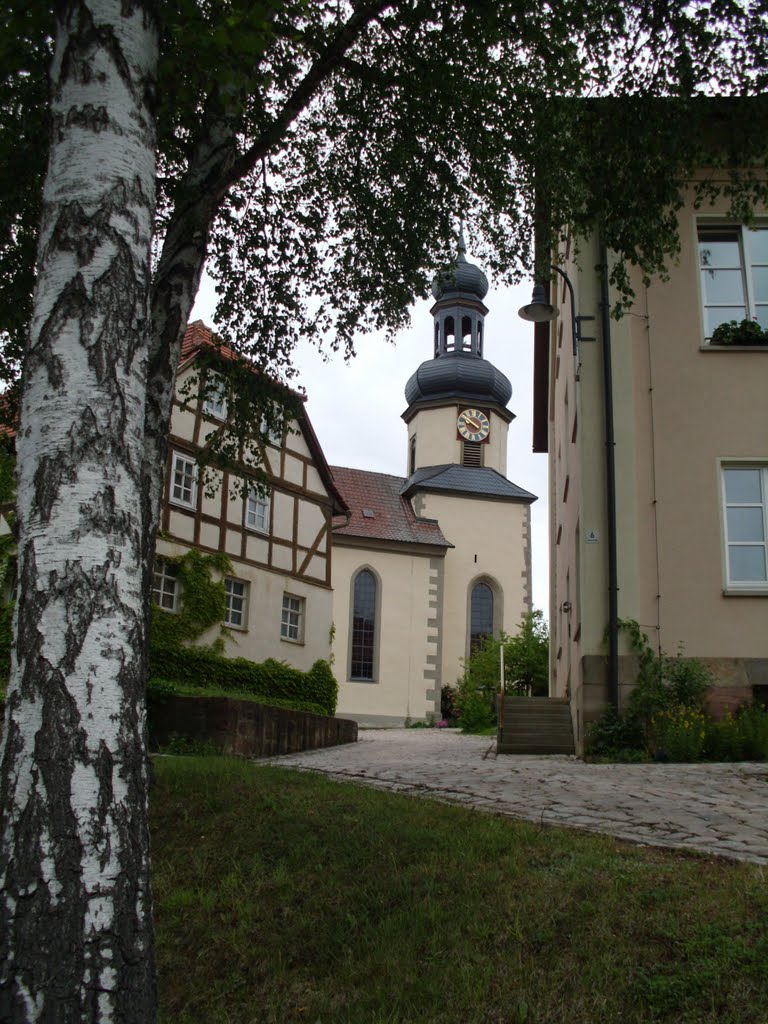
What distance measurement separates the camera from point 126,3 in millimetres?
4270

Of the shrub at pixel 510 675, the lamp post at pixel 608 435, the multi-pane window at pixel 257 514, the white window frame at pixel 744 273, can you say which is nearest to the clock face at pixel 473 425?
the shrub at pixel 510 675

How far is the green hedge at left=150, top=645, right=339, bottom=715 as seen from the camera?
2117 cm

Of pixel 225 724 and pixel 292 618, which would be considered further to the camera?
pixel 292 618

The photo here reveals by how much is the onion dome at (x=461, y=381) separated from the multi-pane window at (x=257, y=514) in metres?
24.6

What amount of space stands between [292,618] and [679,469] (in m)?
13.8

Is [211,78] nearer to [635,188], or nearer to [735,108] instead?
[635,188]

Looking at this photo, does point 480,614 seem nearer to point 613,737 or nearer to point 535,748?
point 535,748

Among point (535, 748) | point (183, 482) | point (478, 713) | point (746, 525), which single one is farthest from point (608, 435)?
point (478, 713)

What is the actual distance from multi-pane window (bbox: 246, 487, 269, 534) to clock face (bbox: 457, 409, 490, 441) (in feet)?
78.9

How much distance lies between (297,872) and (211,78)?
4.27 m

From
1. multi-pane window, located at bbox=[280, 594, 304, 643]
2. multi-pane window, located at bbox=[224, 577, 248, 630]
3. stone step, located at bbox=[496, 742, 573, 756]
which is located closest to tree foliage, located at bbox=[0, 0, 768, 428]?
stone step, located at bbox=[496, 742, 573, 756]

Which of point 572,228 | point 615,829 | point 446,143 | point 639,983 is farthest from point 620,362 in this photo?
point 639,983

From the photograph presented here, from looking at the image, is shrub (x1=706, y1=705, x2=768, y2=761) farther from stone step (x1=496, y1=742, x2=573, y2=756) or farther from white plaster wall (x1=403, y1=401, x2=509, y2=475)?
white plaster wall (x1=403, y1=401, x2=509, y2=475)

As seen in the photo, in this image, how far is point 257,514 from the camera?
81.7 feet
